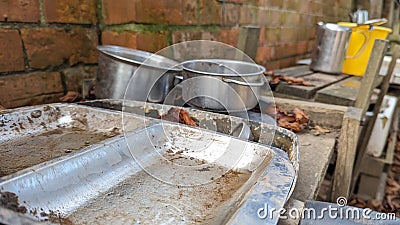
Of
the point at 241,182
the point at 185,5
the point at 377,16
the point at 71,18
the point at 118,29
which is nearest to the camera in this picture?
the point at 241,182

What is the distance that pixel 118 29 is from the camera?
1.20 meters

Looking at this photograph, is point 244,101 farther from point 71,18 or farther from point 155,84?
point 71,18

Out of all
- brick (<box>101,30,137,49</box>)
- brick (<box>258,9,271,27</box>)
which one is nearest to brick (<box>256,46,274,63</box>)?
brick (<box>258,9,271,27</box>)

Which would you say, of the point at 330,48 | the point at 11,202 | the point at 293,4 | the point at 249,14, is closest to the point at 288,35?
the point at 293,4

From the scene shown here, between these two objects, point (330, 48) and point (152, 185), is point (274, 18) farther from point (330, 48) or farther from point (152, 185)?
point (152, 185)

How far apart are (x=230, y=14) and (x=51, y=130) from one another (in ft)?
4.28

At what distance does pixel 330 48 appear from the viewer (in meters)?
2.05

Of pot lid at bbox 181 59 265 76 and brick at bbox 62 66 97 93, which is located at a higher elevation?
pot lid at bbox 181 59 265 76

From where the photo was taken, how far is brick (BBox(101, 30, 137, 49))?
1.18 m

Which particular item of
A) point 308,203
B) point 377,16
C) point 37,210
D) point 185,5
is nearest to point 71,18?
point 185,5

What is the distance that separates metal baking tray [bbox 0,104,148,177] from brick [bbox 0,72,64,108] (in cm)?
26

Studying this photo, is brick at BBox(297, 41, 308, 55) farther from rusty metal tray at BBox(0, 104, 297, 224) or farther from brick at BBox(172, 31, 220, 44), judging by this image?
rusty metal tray at BBox(0, 104, 297, 224)

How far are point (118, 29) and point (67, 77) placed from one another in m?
0.27

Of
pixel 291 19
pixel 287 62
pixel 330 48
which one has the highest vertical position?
pixel 291 19
